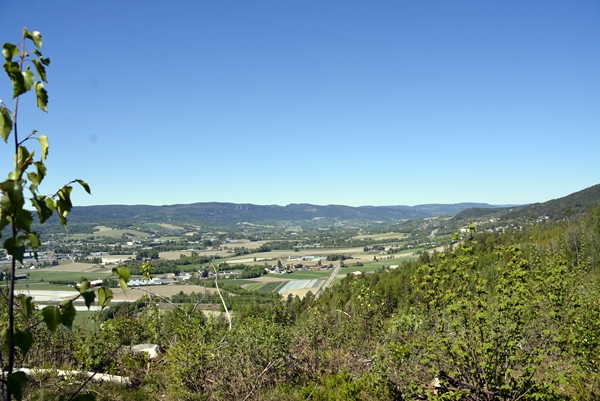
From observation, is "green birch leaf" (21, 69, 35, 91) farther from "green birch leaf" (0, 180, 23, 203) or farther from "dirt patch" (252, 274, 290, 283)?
"dirt patch" (252, 274, 290, 283)

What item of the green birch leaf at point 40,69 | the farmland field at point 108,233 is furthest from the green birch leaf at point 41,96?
the farmland field at point 108,233

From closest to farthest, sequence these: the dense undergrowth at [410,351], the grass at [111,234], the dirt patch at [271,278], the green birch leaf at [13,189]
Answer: the green birch leaf at [13,189]
the dense undergrowth at [410,351]
the dirt patch at [271,278]
the grass at [111,234]

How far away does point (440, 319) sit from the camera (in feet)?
17.7

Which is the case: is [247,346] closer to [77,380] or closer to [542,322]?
[77,380]

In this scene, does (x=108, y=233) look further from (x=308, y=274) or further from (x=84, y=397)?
(x=84, y=397)

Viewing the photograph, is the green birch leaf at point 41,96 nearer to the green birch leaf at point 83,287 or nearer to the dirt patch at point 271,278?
the green birch leaf at point 83,287

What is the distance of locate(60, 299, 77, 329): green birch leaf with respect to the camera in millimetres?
1538

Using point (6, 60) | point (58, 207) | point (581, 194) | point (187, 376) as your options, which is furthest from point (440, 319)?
point (581, 194)

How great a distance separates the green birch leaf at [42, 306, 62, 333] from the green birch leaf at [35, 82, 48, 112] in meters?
0.92

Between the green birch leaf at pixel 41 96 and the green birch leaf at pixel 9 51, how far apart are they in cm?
14

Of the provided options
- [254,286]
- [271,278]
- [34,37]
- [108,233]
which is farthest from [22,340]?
[108,233]

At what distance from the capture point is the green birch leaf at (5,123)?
1531 millimetres

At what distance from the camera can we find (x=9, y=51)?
1633mm

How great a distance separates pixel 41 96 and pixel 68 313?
103 centimetres
